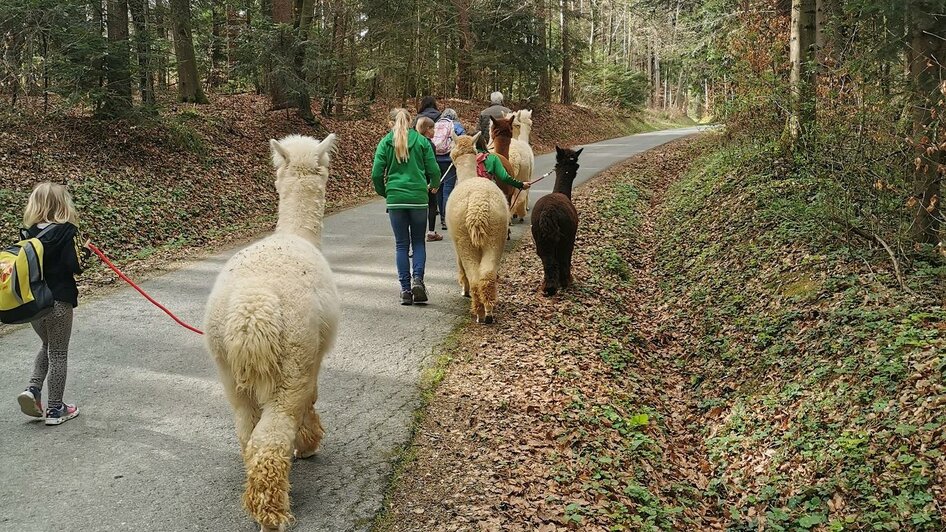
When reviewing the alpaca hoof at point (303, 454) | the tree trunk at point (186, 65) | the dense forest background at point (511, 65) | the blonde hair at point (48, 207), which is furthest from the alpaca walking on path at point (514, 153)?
the tree trunk at point (186, 65)

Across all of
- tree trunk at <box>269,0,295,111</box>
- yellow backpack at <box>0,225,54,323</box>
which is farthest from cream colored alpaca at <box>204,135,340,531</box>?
tree trunk at <box>269,0,295,111</box>

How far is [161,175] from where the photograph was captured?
44.7ft

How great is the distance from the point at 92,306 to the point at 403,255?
408 centimetres

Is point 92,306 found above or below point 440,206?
below

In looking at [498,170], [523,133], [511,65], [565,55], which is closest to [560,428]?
[498,170]

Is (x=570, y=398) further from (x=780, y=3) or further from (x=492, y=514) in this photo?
(x=780, y=3)

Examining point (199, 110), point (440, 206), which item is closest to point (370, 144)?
point (199, 110)

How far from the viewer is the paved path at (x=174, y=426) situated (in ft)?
13.5

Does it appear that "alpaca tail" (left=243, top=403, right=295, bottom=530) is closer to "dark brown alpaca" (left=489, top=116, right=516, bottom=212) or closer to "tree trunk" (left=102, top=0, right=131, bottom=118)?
"dark brown alpaca" (left=489, top=116, right=516, bottom=212)

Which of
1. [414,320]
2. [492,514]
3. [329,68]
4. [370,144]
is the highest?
[329,68]

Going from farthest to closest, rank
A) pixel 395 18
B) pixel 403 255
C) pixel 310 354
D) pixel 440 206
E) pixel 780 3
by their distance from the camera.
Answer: pixel 395 18 → pixel 780 3 → pixel 440 206 → pixel 403 255 → pixel 310 354

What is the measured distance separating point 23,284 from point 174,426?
60.9 inches

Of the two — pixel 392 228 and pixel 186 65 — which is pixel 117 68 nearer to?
pixel 186 65

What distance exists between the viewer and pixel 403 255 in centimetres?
801
